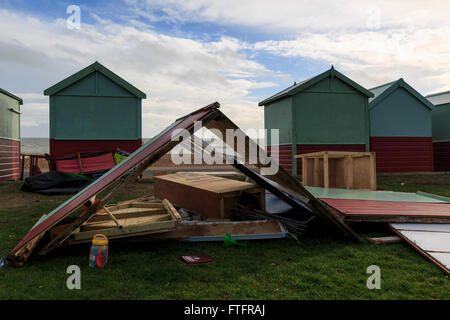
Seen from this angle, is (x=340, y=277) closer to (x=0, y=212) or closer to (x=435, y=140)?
(x=0, y=212)

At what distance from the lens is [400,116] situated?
15.8 meters

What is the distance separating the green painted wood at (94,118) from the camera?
519 inches

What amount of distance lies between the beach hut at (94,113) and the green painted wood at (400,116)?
1073 cm

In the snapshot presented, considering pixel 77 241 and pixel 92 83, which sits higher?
pixel 92 83

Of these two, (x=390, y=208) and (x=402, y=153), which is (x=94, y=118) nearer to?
(x=390, y=208)

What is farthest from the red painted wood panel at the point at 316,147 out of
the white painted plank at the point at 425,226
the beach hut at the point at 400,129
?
the white painted plank at the point at 425,226

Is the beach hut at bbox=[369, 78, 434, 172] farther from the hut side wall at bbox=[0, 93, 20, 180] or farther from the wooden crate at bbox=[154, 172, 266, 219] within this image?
the hut side wall at bbox=[0, 93, 20, 180]

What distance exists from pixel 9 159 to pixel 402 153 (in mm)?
18471

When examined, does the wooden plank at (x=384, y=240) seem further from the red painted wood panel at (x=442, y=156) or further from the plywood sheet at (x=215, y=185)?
the red painted wood panel at (x=442, y=156)

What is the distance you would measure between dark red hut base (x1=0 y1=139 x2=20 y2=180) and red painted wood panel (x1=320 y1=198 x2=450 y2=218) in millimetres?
14497

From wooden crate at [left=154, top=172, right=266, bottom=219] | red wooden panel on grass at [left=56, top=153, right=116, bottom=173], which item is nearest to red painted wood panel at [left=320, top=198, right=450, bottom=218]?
wooden crate at [left=154, top=172, right=266, bottom=219]
